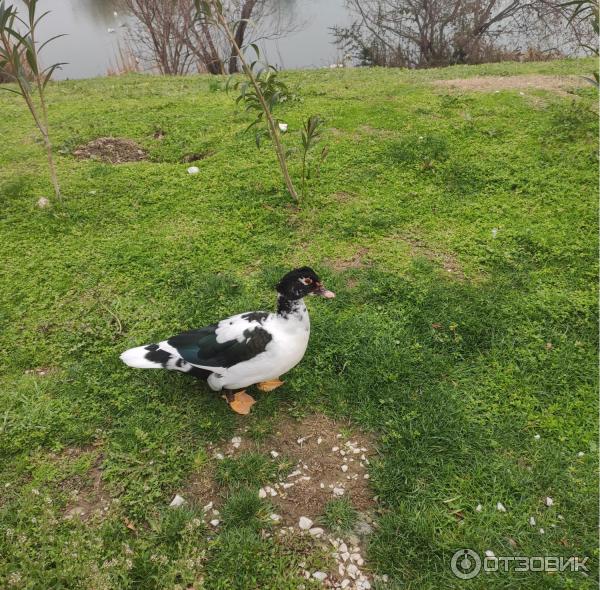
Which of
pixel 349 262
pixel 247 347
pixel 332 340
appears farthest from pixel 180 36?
Result: pixel 247 347

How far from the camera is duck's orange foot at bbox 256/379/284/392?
3125 millimetres

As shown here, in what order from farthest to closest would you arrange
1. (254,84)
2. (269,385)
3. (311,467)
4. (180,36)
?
(180,36), (254,84), (269,385), (311,467)

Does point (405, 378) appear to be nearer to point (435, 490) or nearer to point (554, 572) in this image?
point (435, 490)

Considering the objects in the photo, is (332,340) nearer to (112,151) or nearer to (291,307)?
(291,307)

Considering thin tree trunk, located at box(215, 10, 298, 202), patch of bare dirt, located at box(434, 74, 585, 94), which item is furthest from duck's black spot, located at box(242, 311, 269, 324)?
patch of bare dirt, located at box(434, 74, 585, 94)

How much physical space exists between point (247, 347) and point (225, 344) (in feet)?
0.46

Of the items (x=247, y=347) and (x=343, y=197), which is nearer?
(x=247, y=347)

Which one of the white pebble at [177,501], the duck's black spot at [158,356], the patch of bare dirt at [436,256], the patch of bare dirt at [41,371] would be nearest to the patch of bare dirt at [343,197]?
the patch of bare dirt at [436,256]

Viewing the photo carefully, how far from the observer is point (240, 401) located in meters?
3.04

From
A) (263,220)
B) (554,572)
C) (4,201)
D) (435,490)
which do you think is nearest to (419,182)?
(263,220)

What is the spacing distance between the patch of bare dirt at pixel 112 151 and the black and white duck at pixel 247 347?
406 cm

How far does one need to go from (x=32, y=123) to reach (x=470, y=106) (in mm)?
6676

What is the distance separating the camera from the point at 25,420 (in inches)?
117

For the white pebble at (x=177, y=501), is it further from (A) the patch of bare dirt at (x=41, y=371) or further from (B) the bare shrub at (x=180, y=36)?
(B) the bare shrub at (x=180, y=36)
